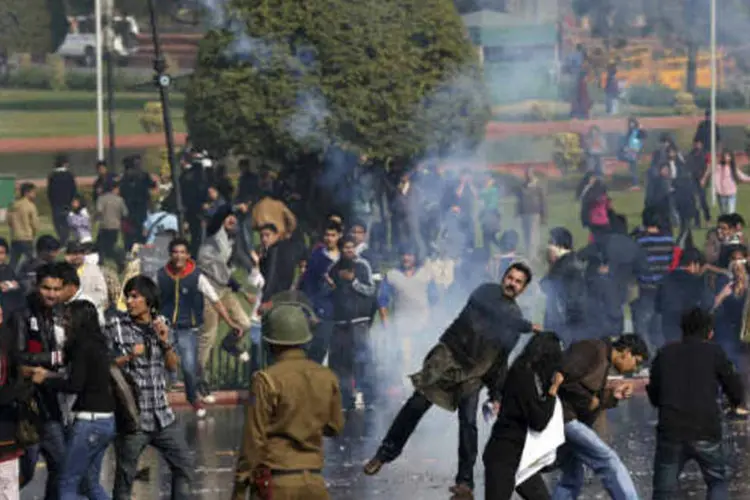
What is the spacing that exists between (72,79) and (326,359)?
26697 millimetres

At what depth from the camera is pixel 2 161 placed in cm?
4038

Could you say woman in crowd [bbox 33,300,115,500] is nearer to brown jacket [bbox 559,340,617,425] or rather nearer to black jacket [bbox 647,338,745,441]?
brown jacket [bbox 559,340,617,425]

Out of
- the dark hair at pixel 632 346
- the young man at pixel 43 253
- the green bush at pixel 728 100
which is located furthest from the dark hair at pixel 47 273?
the green bush at pixel 728 100

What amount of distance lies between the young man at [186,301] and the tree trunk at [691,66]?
547 centimetres

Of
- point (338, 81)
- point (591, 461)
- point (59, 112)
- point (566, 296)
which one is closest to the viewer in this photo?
point (591, 461)

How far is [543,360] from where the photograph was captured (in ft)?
39.2

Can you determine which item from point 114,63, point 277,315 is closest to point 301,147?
point 277,315

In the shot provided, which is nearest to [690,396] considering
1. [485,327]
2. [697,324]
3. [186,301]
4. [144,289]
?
[697,324]

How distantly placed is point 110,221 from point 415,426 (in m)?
13.1

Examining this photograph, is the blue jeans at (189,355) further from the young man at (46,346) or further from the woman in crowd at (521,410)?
the woman in crowd at (521,410)

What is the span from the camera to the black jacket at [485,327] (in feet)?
44.5

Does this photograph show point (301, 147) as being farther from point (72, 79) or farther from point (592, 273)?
point (72, 79)

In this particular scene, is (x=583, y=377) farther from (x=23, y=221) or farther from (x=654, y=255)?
(x=23, y=221)

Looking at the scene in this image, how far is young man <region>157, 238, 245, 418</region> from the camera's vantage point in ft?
58.6
